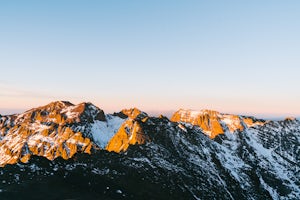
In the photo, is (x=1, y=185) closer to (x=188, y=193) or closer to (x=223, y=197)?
(x=188, y=193)

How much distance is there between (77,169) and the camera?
13550 cm

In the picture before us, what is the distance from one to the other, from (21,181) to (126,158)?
69.3 metres

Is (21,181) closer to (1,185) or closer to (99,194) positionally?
(1,185)

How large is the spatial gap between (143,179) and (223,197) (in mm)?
60807

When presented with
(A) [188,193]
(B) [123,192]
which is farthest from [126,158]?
(B) [123,192]

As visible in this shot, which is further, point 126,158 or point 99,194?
point 126,158

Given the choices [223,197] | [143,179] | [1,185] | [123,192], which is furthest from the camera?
[223,197]

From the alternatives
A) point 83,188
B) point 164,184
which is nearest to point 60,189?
point 83,188

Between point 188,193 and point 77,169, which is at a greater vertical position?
point 77,169

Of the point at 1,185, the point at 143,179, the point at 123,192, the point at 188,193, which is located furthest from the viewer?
the point at 188,193

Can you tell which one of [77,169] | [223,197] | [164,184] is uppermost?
[77,169]

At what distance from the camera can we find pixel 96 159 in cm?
17012

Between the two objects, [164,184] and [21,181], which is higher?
[21,181]

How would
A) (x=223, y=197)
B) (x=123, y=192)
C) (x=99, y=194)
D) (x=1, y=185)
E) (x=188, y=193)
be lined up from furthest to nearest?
(x=223, y=197) → (x=188, y=193) → (x=123, y=192) → (x=99, y=194) → (x=1, y=185)
